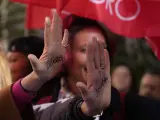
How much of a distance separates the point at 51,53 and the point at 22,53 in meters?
1.34

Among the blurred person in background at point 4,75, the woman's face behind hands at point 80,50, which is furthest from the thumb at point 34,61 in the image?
the woman's face behind hands at point 80,50

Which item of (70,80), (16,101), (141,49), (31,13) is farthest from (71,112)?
(141,49)

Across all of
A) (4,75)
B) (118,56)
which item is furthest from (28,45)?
(118,56)

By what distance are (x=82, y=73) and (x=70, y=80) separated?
0.35 feet

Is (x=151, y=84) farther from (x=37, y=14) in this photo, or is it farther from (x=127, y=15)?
(x=37, y=14)

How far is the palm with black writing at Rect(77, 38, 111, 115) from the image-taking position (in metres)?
1.98

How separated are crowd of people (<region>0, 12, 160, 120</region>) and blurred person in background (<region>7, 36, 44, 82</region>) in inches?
18.1

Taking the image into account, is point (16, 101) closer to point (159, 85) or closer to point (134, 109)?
point (134, 109)

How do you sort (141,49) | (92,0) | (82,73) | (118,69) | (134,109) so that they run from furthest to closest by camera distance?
1. (141,49)
2. (118,69)
3. (92,0)
4. (82,73)
5. (134,109)

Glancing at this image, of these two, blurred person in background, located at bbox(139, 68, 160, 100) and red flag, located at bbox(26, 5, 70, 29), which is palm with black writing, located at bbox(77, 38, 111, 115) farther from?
red flag, located at bbox(26, 5, 70, 29)

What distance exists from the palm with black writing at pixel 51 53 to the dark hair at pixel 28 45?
3.68ft

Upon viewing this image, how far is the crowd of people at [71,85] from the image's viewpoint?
1991 mm

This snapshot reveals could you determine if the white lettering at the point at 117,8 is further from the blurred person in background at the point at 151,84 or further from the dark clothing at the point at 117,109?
the dark clothing at the point at 117,109

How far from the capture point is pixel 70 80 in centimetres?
268
